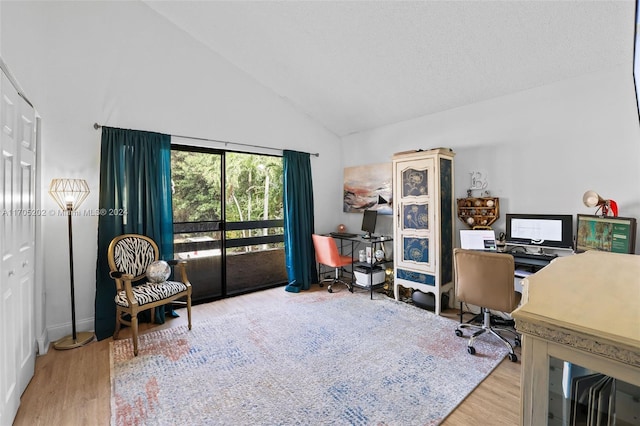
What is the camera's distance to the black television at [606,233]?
223 centimetres

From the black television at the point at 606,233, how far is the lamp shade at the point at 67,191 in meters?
4.42

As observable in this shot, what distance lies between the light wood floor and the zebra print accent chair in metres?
0.34

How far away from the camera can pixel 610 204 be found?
245cm

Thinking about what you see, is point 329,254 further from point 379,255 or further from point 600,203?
point 600,203

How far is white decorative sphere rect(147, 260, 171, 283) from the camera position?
3.00 meters

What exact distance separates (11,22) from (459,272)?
4254 mm

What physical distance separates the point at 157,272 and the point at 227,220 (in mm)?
1177

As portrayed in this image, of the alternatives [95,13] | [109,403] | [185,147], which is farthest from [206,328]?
[95,13]

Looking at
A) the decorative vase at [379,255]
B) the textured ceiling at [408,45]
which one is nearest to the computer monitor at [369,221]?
the decorative vase at [379,255]

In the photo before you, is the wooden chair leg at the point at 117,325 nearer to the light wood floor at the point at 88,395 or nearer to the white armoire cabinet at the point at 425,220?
the light wood floor at the point at 88,395

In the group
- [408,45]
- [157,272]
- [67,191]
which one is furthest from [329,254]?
[67,191]

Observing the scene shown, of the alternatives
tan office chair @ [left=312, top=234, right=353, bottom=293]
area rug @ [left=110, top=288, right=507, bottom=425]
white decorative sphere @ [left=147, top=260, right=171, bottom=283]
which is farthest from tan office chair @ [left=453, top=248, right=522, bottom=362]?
white decorative sphere @ [left=147, top=260, right=171, bottom=283]

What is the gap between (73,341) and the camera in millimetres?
2750

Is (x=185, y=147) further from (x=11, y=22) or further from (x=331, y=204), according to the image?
(x=331, y=204)
